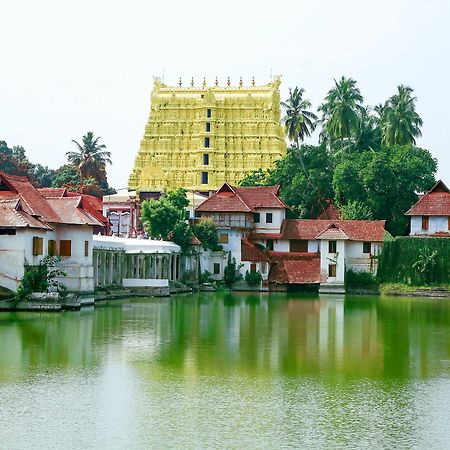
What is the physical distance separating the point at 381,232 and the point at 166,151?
32399 millimetres

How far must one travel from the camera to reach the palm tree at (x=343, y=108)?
76188 mm

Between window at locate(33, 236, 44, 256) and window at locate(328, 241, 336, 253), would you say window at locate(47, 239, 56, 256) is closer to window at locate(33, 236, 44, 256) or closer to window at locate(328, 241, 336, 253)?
window at locate(33, 236, 44, 256)

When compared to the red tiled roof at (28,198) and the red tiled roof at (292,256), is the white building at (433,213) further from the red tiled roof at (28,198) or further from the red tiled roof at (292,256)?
the red tiled roof at (28,198)

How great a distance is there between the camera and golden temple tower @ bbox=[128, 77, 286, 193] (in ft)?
294

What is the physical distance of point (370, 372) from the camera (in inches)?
994

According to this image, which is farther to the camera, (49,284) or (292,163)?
(292,163)

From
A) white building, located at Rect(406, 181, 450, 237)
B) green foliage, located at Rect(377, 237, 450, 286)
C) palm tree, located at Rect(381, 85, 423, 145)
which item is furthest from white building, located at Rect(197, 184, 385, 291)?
palm tree, located at Rect(381, 85, 423, 145)

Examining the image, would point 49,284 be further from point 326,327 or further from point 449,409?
point 449,409

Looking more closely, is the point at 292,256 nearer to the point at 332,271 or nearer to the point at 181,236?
the point at 332,271

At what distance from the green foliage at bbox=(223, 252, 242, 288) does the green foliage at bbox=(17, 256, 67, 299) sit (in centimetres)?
2164

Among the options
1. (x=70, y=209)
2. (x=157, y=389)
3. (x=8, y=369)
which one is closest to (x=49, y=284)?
(x=70, y=209)

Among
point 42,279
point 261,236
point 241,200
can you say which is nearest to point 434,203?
point 261,236

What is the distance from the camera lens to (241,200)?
216 ft

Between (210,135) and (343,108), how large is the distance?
1735cm
